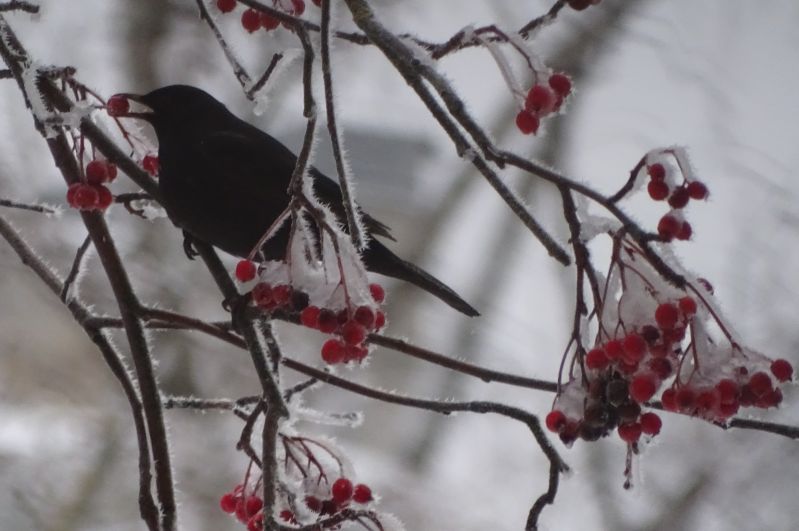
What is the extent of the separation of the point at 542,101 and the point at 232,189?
871mm

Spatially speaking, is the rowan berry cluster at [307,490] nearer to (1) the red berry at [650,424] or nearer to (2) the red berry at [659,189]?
(1) the red berry at [650,424]

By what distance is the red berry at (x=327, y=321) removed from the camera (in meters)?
1.01

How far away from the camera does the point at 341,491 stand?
1.18 m

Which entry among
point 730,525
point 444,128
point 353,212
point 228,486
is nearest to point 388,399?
point 353,212

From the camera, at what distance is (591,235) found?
33.3 inches

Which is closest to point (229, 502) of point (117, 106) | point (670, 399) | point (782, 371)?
point (117, 106)

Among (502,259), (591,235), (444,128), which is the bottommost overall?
(591,235)

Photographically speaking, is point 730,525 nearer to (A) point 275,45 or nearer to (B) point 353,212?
(A) point 275,45

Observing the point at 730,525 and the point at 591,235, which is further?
the point at 730,525

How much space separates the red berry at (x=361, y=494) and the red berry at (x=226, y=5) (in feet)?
2.45

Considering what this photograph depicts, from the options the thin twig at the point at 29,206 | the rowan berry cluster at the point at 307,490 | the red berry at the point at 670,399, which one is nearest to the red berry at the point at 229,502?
the rowan berry cluster at the point at 307,490

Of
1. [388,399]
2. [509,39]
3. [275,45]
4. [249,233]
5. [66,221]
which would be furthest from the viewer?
[275,45]

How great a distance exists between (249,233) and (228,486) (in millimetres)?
3818

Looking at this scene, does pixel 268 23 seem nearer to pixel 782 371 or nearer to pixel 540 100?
pixel 540 100
